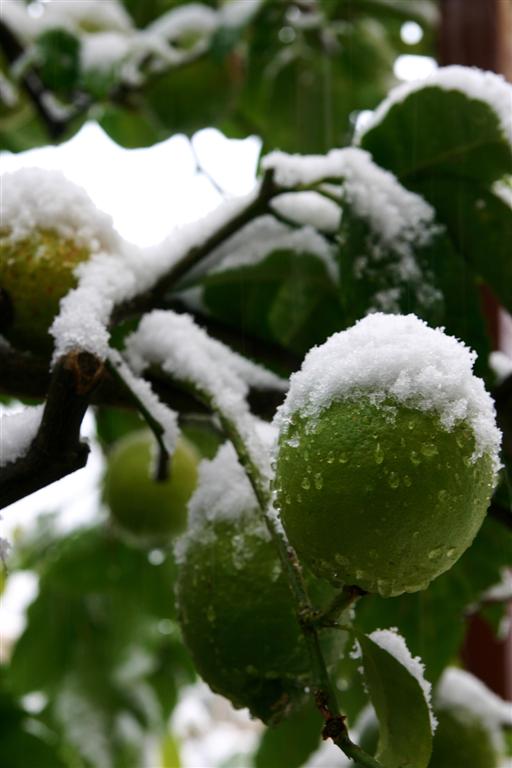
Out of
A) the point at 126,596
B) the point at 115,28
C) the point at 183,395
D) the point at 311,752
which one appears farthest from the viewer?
the point at 126,596

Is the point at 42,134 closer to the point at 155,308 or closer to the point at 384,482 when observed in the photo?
the point at 155,308

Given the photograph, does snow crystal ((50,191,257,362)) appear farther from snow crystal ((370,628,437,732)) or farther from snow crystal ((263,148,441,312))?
snow crystal ((370,628,437,732))

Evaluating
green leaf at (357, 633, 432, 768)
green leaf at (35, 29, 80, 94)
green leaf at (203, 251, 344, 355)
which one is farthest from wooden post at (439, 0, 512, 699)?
green leaf at (357, 633, 432, 768)

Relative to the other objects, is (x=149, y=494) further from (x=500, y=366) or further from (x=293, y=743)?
(x=500, y=366)

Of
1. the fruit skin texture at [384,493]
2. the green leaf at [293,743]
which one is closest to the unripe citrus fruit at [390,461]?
the fruit skin texture at [384,493]

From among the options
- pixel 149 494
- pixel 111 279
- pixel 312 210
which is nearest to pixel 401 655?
pixel 111 279

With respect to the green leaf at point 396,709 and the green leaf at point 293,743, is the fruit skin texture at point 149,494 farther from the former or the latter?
the green leaf at point 396,709

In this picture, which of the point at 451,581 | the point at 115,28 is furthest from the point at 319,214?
the point at 115,28

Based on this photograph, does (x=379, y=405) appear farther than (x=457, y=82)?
No
